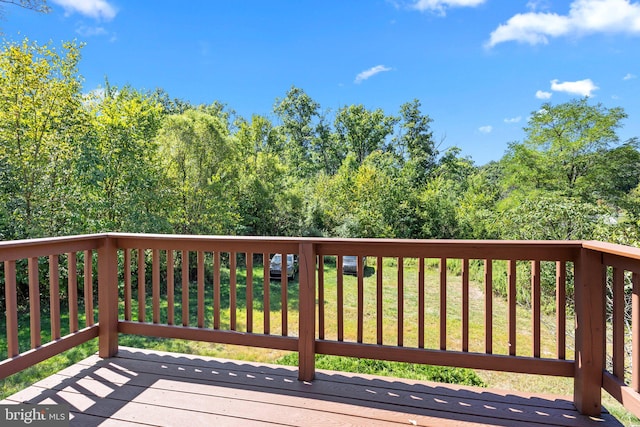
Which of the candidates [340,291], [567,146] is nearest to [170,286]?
[340,291]

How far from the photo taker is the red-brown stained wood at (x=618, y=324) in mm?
Result: 1730

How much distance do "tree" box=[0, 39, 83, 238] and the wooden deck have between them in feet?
13.4

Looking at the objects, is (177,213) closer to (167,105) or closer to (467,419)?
(467,419)

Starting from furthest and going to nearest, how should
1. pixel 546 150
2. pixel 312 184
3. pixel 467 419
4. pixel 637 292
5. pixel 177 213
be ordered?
pixel 312 184 → pixel 546 150 → pixel 177 213 → pixel 467 419 → pixel 637 292

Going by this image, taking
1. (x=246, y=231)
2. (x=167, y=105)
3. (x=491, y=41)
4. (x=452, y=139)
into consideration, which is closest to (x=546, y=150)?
(x=491, y=41)

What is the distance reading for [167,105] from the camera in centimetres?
1931

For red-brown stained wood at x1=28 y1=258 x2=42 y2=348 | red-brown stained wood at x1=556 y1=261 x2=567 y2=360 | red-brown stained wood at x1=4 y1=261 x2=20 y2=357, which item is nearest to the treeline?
red-brown stained wood at x1=556 y1=261 x2=567 y2=360

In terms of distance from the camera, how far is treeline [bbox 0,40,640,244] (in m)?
5.20

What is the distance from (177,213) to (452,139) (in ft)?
55.2

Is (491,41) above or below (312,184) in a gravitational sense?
above

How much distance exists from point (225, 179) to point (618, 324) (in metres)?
8.17

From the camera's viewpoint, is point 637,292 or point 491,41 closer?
point 637,292

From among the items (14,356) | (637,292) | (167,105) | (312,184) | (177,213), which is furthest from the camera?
(167,105)

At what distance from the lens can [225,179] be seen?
8.77 meters
